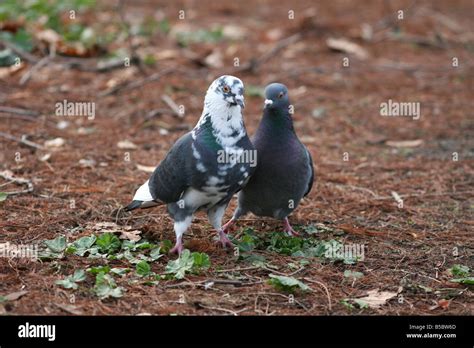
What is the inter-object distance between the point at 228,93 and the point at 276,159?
2.07ft

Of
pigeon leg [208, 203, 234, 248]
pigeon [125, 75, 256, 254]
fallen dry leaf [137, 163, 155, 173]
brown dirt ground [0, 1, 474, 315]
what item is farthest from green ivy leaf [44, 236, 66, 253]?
fallen dry leaf [137, 163, 155, 173]

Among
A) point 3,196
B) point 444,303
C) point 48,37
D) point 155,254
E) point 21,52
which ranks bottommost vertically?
point 444,303

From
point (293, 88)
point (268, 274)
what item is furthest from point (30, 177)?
point (293, 88)

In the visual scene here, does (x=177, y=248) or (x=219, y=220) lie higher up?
(x=219, y=220)

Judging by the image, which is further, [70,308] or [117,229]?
[117,229]

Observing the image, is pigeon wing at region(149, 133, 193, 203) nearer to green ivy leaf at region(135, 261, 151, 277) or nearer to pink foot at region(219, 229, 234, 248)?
A: pink foot at region(219, 229, 234, 248)

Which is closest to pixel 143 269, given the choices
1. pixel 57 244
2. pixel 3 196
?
pixel 57 244

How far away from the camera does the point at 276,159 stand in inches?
179

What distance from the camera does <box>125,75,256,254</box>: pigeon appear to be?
4113 mm

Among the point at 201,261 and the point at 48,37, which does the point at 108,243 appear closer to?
the point at 201,261

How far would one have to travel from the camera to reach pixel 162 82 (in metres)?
8.12
